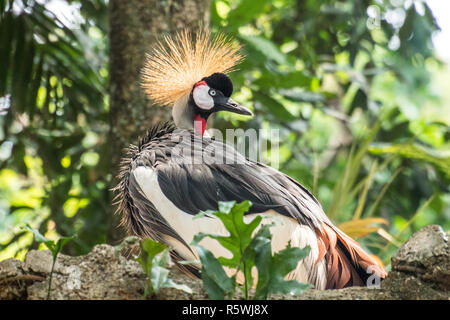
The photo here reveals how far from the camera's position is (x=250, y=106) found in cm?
313

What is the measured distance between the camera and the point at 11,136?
291 centimetres

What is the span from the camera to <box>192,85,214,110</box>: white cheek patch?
188cm

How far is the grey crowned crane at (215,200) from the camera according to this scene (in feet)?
5.15

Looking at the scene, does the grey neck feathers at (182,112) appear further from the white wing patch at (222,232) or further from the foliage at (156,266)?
the foliage at (156,266)

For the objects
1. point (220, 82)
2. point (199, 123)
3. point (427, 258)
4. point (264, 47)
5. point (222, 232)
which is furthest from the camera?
point (264, 47)

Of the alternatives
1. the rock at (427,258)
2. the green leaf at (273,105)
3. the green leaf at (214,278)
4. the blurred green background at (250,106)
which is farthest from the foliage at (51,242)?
the green leaf at (273,105)

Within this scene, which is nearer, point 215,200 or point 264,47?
point 215,200

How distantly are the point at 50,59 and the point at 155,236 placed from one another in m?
1.49

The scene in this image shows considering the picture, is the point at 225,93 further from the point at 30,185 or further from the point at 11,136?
the point at 30,185

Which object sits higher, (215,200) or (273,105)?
(273,105)

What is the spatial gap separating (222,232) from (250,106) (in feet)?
5.46

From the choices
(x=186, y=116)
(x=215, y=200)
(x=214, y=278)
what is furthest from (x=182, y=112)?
(x=214, y=278)

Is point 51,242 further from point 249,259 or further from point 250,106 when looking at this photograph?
point 250,106
